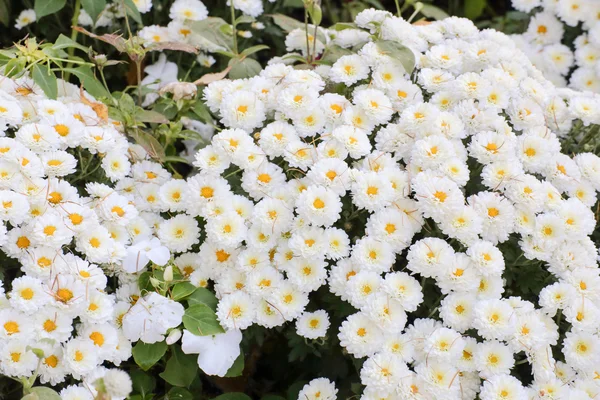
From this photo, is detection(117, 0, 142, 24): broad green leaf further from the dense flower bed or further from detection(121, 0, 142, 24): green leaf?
the dense flower bed

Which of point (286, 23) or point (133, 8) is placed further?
point (286, 23)

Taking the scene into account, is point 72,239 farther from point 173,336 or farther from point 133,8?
point 133,8

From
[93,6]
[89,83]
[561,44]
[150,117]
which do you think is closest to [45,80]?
[89,83]

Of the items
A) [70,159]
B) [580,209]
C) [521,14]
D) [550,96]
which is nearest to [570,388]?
[580,209]

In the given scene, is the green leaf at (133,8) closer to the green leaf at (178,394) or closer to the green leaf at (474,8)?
the green leaf at (178,394)

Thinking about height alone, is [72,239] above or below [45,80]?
below

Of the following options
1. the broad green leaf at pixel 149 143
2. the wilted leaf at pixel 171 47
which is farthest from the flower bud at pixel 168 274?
the wilted leaf at pixel 171 47

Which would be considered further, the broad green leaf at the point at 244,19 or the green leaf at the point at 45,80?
the broad green leaf at the point at 244,19
